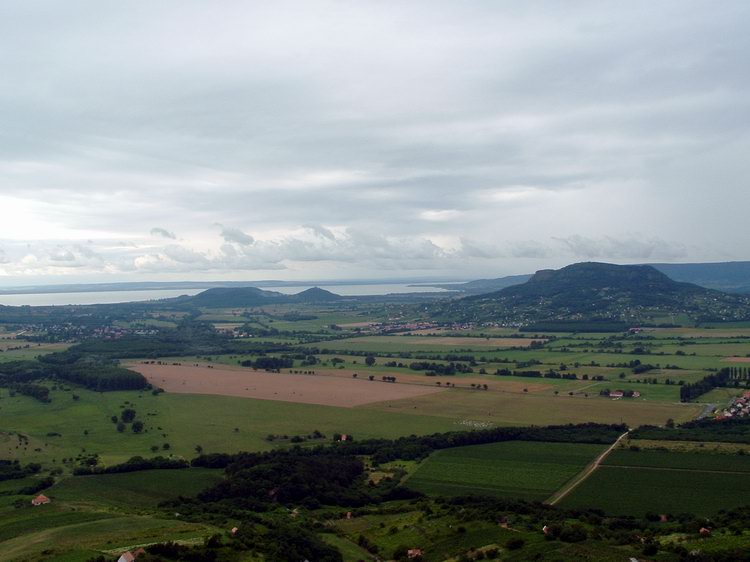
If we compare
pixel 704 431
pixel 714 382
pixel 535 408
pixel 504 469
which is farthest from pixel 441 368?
pixel 504 469

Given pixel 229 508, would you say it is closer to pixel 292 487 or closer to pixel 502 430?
pixel 292 487

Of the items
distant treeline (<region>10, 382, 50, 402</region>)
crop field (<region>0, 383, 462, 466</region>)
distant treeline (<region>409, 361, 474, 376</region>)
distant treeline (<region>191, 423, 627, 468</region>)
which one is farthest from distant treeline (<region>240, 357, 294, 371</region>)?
distant treeline (<region>191, 423, 627, 468</region>)

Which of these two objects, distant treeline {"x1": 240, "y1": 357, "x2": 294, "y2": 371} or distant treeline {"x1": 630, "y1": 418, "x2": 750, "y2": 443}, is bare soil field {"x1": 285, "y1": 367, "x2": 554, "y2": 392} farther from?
distant treeline {"x1": 630, "y1": 418, "x2": 750, "y2": 443}

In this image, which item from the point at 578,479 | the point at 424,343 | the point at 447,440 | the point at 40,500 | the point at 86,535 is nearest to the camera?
the point at 86,535

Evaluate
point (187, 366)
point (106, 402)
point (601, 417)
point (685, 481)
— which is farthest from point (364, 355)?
point (685, 481)

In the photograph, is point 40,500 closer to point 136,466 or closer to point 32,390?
point 136,466

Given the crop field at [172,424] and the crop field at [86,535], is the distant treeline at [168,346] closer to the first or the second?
the crop field at [172,424]

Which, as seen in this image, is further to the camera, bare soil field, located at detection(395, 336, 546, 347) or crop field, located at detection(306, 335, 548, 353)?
bare soil field, located at detection(395, 336, 546, 347)
